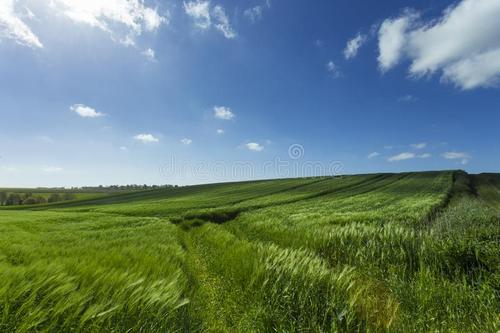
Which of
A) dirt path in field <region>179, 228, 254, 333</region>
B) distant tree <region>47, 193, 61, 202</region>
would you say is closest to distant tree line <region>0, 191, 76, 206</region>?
distant tree <region>47, 193, 61, 202</region>

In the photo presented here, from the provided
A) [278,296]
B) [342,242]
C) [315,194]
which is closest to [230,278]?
[278,296]

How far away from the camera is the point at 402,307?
5273mm

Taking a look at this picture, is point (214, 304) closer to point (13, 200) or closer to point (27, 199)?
point (27, 199)

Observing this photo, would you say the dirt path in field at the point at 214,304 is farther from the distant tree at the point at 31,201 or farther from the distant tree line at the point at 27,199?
the distant tree line at the point at 27,199

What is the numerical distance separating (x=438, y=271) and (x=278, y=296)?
13.7 ft

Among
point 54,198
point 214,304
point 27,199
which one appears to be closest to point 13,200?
point 27,199

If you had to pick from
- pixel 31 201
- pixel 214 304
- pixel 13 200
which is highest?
pixel 214 304

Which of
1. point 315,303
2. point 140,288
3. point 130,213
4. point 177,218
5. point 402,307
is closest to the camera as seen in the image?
point 140,288

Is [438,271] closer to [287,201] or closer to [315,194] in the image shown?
[287,201]

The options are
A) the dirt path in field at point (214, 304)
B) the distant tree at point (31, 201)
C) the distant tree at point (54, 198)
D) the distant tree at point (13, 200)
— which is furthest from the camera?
the distant tree at point (54, 198)

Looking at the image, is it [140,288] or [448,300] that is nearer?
[140,288]

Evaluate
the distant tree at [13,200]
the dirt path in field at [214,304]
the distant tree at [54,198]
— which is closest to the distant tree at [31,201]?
the distant tree at [54,198]

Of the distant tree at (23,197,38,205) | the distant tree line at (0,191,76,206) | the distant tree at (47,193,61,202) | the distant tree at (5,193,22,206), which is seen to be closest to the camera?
the distant tree at (23,197,38,205)

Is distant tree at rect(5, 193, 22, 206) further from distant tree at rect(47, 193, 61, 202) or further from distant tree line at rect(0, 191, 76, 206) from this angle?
distant tree at rect(47, 193, 61, 202)
